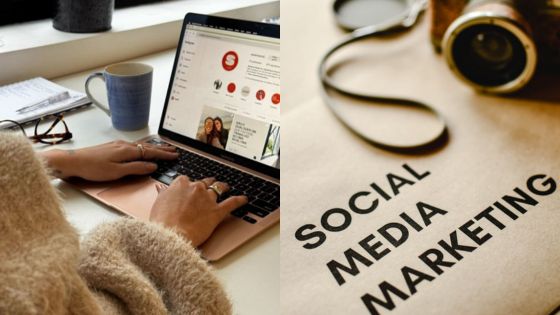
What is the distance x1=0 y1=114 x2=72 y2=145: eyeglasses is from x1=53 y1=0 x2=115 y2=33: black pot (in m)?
0.31

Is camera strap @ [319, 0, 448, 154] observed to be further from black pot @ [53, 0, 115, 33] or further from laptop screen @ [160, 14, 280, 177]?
black pot @ [53, 0, 115, 33]

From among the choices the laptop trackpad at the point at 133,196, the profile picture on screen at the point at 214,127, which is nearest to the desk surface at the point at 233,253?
the laptop trackpad at the point at 133,196

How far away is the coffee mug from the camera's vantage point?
74 centimetres

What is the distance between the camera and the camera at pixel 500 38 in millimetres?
Answer: 307

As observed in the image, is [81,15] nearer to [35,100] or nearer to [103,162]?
[35,100]

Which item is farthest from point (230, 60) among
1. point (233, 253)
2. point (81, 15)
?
point (81, 15)

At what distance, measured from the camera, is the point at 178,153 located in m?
0.69

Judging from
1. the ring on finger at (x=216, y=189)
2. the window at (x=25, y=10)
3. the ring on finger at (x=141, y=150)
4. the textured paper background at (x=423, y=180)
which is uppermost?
the textured paper background at (x=423, y=180)

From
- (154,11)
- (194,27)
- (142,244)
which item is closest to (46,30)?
(154,11)

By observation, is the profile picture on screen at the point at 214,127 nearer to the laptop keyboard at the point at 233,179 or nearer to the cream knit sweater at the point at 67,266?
the laptop keyboard at the point at 233,179

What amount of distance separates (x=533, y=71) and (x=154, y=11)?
1098 millimetres

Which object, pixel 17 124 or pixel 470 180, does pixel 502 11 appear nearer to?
pixel 470 180

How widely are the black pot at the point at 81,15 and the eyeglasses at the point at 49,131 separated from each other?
1.03ft

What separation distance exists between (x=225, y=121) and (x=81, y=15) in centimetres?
53
